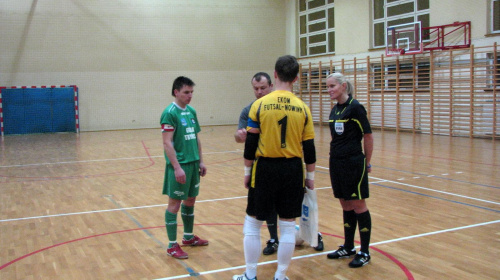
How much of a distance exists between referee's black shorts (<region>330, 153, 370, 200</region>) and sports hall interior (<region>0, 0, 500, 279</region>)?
0.63m

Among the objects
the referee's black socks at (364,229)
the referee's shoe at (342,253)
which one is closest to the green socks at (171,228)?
the referee's shoe at (342,253)

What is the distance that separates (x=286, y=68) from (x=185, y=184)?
5.45 feet

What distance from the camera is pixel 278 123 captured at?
3363 mm

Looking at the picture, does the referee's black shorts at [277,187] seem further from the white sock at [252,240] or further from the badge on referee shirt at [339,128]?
the badge on referee shirt at [339,128]

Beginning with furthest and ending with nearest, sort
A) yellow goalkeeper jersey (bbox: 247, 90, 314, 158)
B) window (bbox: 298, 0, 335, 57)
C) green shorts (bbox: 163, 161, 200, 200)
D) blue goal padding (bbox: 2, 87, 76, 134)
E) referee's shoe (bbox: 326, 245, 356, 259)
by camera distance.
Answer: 1. window (bbox: 298, 0, 335, 57)
2. blue goal padding (bbox: 2, 87, 76, 134)
3. green shorts (bbox: 163, 161, 200, 200)
4. referee's shoe (bbox: 326, 245, 356, 259)
5. yellow goalkeeper jersey (bbox: 247, 90, 314, 158)

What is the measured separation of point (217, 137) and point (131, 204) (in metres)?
10.3

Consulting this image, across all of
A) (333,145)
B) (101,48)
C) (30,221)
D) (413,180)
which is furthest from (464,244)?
(101,48)

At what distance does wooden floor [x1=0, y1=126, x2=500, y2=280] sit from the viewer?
13.5 feet

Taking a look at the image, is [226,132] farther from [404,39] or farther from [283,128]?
[283,128]

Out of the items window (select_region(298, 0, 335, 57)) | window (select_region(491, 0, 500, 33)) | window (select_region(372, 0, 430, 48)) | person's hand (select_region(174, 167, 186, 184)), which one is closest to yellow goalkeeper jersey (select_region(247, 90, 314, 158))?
person's hand (select_region(174, 167, 186, 184))

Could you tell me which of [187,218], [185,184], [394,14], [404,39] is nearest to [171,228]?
[187,218]

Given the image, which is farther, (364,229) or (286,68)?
(364,229)

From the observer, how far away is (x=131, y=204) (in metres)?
6.81

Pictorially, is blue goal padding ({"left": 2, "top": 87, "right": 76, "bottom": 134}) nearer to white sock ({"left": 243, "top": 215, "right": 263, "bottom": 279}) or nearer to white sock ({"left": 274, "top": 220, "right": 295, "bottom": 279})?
white sock ({"left": 243, "top": 215, "right": 263, "bottom": 279})
